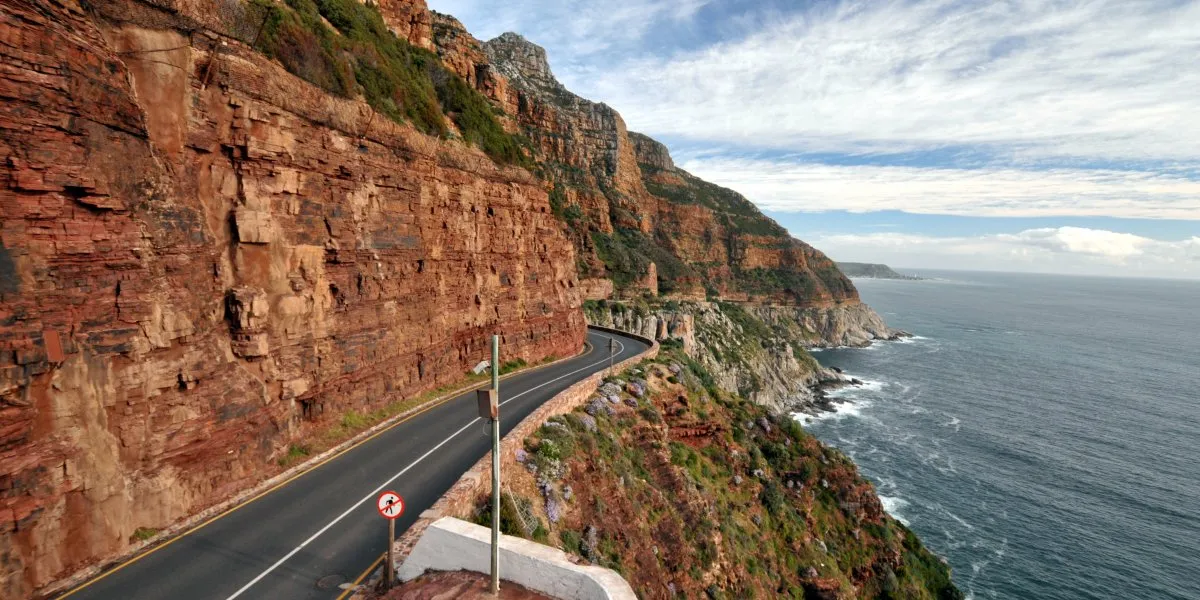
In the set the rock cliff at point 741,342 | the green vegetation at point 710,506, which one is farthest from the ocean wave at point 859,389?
the green vegetation at point 710,506

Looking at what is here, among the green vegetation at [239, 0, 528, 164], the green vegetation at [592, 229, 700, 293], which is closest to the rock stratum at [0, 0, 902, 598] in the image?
the green vegetation at [239, 0, 528, 164]

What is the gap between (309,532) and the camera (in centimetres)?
1271

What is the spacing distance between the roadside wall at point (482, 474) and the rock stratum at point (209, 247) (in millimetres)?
5689

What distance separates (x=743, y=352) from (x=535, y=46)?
6525 cm

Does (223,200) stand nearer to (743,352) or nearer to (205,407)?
(205,407)

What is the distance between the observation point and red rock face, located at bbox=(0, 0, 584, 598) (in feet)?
31.7

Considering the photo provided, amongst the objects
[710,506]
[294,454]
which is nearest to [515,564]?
[294,454]

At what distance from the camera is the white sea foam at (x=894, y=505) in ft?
123

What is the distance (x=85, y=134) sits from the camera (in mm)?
10641

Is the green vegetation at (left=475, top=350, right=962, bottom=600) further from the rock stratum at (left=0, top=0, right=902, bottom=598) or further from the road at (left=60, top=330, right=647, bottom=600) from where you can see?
the rock stratum at (left=0, top=0, right=902, bottom=598)

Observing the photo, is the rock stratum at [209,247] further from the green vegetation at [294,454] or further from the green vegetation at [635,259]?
the green vegetation at [635,259]

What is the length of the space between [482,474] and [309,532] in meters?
4.35

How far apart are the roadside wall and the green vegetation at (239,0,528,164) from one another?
552 inches

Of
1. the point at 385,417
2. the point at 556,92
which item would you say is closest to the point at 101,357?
the point at 385,417
